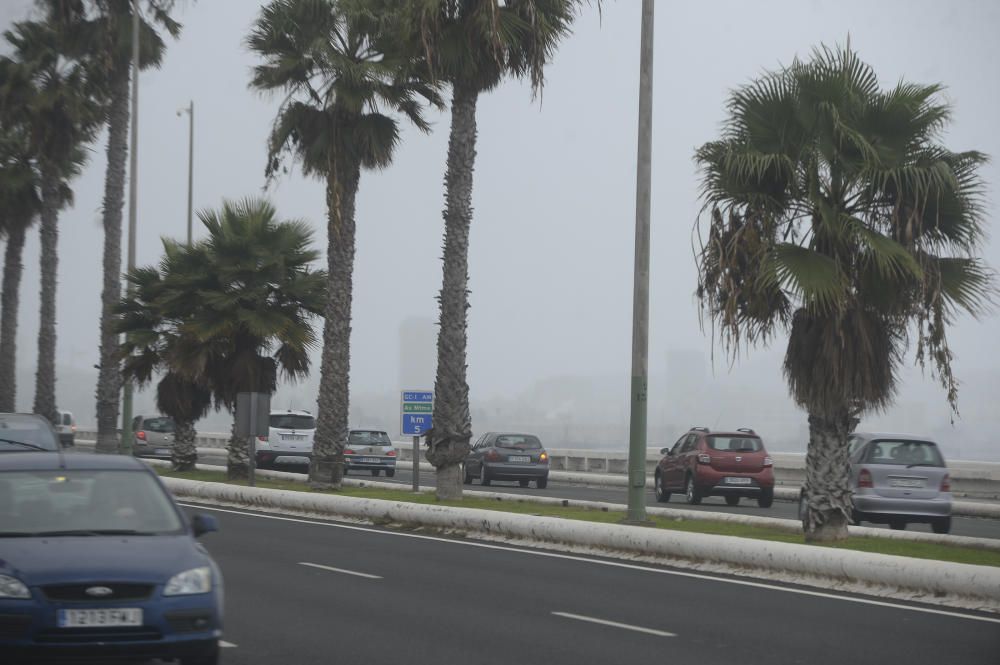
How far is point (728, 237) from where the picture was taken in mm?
18812

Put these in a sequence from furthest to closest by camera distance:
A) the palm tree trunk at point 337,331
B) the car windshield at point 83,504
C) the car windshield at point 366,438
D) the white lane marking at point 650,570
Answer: the car windshield at point 366,438
the palm tree trunk at point 337,331
the white lane marking at point 650,570
the car windshield at point 83,504

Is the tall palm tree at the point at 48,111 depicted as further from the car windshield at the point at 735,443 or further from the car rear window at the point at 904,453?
the car rear window at the point at 904,453

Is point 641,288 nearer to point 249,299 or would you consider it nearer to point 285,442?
point 249,299

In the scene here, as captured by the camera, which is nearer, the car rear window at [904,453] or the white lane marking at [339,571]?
the white lane marking at [339,571]

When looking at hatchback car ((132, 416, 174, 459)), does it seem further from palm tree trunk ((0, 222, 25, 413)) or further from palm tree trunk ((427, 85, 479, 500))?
palm tree trunk ((427, 85, 479, 500))

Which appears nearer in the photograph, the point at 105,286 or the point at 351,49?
the point at 351,49

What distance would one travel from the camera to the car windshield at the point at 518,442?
39.6 meters

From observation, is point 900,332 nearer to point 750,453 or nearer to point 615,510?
point 615,510

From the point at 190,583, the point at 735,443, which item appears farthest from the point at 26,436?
the point at 735,443

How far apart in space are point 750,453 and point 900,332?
497 inches

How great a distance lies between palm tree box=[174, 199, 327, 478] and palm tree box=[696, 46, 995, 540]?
61.7ft

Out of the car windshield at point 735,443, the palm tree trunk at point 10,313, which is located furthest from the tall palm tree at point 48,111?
the car windshield at point 735,443

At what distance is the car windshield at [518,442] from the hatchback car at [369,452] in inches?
243

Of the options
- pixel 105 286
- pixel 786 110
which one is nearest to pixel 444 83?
pixel 786 110
